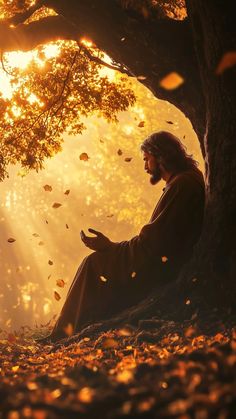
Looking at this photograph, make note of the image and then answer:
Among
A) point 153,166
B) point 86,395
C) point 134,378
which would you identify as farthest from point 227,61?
point 86,395

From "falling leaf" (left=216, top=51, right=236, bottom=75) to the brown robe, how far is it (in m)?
1.83

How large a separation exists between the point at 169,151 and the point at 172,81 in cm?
110

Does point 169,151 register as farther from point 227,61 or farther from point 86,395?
point 86,395

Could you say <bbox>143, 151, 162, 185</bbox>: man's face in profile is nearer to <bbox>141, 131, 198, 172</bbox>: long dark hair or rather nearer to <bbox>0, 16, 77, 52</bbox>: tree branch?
<bbox>141, 131, 198, 172</bbox>: long dark hair

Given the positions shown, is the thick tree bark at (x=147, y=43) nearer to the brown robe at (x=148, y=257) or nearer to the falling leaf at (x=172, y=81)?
the falling leaf at (x=172, y=81)

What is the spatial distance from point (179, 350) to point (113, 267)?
9.15ft

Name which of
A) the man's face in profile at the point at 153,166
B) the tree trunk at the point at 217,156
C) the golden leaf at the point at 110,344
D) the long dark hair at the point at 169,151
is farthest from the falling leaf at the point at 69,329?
the long dark hair at the point at 169,151

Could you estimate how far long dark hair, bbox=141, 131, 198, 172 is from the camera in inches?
305

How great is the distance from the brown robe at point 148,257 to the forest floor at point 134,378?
1.31 meters

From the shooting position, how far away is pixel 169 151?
777 centimetres

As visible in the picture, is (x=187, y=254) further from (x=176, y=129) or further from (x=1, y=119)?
(x=176, y=129)

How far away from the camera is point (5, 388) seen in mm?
3928

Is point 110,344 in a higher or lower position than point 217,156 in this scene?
lower

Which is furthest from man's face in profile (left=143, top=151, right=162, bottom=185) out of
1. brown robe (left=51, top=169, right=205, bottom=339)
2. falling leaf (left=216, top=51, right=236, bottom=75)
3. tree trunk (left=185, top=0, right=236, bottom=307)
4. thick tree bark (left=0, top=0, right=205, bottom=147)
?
falling leaf (left=216, top=51, right=236, bottom=75)
